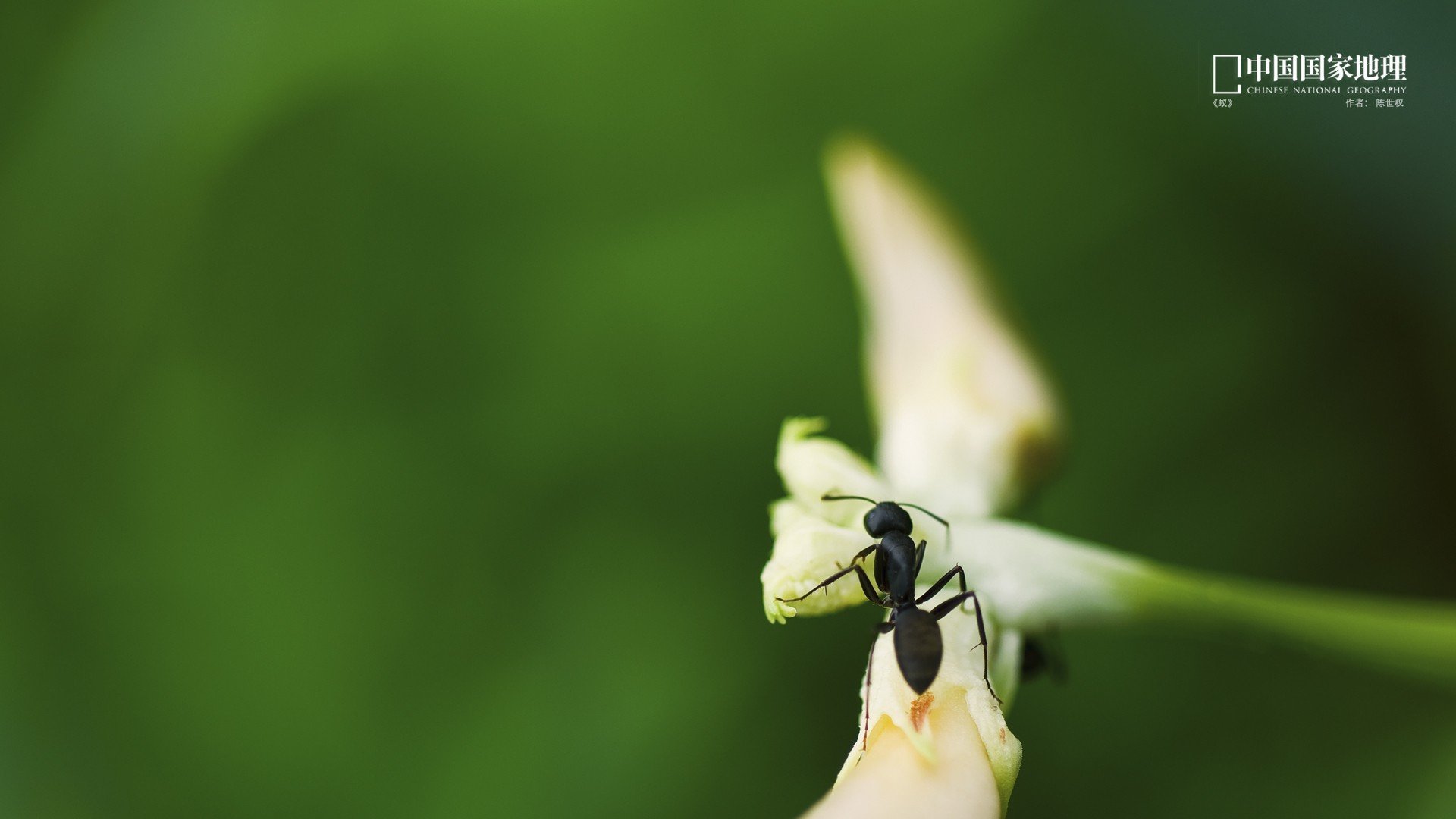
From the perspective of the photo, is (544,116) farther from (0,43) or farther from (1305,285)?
(1305,285)

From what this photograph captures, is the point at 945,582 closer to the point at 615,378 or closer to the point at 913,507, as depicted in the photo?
the point at 913,507

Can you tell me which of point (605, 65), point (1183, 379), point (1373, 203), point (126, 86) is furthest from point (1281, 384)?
point (126, 86)

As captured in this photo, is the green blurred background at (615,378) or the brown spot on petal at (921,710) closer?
the brown spot on petal at (921,710)

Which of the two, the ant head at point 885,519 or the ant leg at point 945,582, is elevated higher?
the ant head at point 885,519

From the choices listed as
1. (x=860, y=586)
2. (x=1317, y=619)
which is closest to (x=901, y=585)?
(x=860, y=586)

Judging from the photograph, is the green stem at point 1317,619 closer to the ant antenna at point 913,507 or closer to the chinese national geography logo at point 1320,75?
the ant antenna at point 913,507

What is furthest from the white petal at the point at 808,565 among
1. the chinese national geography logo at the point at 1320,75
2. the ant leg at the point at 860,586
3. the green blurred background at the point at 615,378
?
the chinese national geography logo at the point at 1320,75
